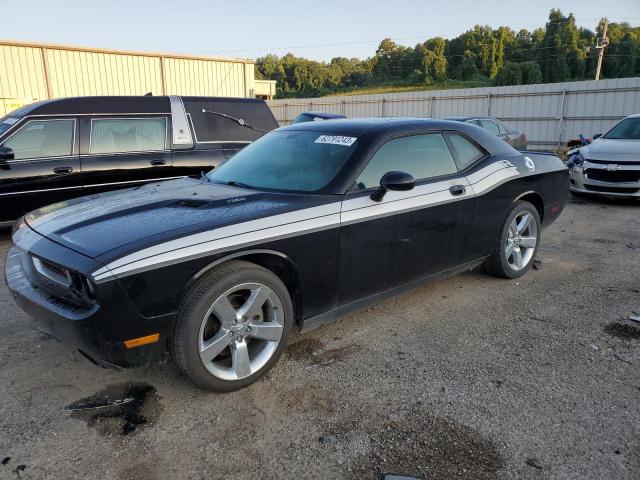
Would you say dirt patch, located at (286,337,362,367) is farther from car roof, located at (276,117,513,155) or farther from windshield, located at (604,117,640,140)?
windshield, located at (604,117,640,140)

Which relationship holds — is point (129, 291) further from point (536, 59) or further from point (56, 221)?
point (536, 59)

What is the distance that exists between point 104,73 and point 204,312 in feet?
64.6

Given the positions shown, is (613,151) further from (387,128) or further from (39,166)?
(39,166)

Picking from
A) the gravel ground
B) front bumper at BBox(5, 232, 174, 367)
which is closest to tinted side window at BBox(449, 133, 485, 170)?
the gravel ground

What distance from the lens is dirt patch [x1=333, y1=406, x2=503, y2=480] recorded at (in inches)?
88.1

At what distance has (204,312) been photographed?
2.65 m

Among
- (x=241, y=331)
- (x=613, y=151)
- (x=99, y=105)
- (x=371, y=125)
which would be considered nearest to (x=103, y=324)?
(x=241, y=331)

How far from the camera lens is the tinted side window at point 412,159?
3.52 meters

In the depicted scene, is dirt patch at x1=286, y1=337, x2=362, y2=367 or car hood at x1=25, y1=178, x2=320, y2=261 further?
dirt patch at x1=286, y1=337, x2=362, y2=367

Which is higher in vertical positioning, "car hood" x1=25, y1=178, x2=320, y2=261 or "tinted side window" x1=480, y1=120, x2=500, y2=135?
"tinted side window" x1=480, y1=120, x2=500, y2=135

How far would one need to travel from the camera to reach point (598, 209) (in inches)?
335

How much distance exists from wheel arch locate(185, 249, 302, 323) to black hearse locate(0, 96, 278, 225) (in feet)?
12.3

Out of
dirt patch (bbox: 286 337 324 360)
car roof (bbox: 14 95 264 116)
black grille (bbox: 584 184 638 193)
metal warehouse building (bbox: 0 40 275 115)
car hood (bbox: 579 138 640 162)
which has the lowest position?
dirt patch (bbox: 286 337 324 360)

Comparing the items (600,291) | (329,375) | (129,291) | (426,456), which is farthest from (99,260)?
(600,291)
